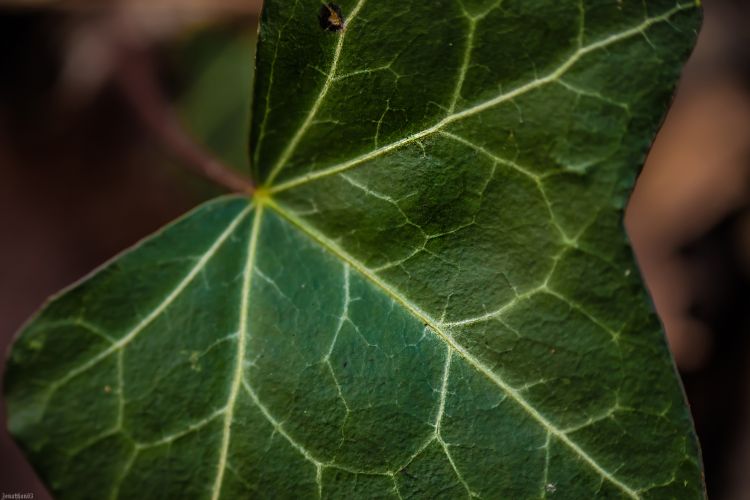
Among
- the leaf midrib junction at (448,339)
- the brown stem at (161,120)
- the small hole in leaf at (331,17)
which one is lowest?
the leaf midrib junction at (448,339)

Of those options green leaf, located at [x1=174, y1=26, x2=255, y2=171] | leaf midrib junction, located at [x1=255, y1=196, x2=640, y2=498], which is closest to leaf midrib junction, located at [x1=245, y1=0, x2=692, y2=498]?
leaf midrib junction, located at [x1=255, y1=196, x2=640, y2=498]

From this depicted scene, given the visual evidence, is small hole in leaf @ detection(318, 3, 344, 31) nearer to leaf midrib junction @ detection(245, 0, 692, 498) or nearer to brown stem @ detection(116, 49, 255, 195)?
leaf midrib junction @ detection(245, 0, 692, 498)

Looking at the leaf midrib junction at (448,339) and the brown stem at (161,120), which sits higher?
the brown stem at (161,120)

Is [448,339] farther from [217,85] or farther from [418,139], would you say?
[217,85]

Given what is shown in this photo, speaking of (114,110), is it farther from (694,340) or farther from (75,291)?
(694,340)

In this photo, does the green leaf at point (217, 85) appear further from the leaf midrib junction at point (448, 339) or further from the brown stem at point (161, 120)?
the leaf midrib junction at point (448, 339)

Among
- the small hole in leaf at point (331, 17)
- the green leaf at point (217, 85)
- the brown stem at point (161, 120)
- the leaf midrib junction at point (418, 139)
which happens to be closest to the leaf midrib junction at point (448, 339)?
the leaf midrib junction at point (418, 139)
